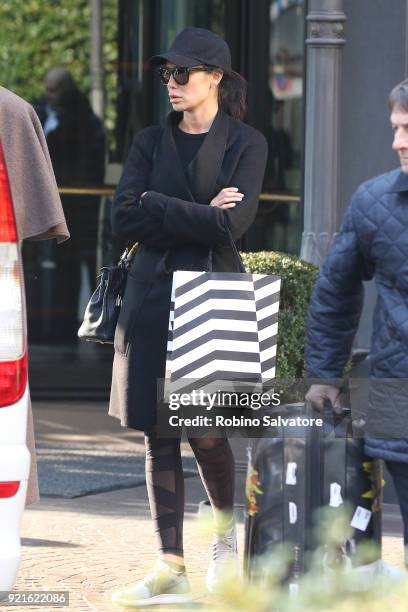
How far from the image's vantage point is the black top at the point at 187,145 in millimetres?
5340

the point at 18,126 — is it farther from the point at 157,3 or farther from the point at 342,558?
the point at 157,3

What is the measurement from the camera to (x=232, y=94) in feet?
18.0

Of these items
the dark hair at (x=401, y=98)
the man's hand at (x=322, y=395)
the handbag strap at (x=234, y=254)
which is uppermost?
the dark hair at (x=401, y=98)

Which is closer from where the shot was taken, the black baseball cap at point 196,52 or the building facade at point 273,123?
the black baseball cap at point 196,52

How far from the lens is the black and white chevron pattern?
16.9 ft

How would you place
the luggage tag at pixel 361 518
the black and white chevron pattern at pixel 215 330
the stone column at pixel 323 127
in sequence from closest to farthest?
the luggage tag at pixel 361 518
the black and white chevron pattern at pixel 215 330
the stone column at pixel 323 127

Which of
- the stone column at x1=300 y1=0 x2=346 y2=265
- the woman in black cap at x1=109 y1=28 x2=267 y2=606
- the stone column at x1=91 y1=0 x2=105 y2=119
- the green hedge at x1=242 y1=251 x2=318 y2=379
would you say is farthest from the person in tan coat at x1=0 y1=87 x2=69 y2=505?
the stone column at x1=91 y1=0 x2=105 y2=119

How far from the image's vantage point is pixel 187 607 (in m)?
5.08

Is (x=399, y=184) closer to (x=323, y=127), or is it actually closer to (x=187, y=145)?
(x=187, y=145)

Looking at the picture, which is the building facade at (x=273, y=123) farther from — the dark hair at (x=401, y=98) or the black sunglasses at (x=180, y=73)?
the dark hair at (x=401, y=98)

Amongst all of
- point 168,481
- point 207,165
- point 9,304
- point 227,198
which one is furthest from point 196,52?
point 9,304

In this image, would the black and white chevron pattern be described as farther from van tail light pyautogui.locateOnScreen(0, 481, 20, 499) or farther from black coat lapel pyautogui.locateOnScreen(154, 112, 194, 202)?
van tail light pyautogui.locateOnScreen(0, 481, 20, 499)

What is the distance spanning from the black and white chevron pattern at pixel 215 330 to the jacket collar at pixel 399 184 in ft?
3.81

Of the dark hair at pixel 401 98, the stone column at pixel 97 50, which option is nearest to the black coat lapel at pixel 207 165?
the dark hair at pixel 401 98
